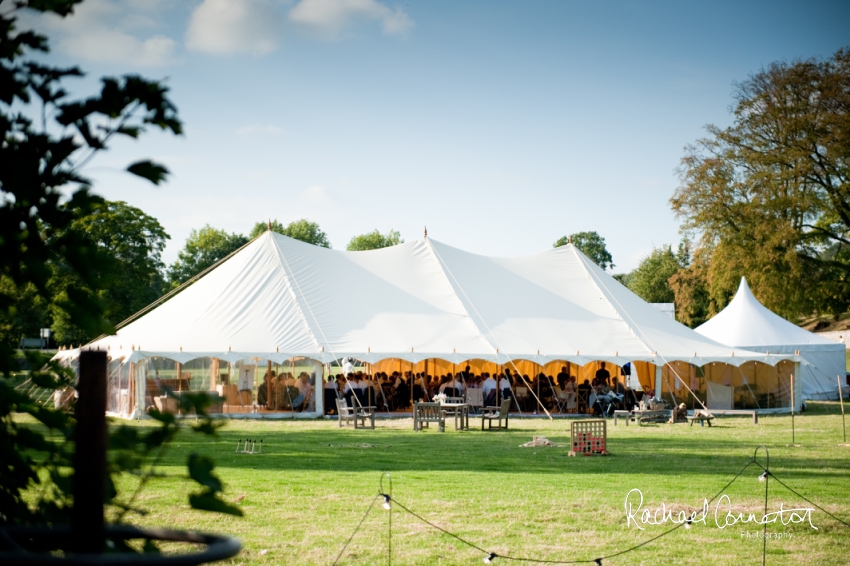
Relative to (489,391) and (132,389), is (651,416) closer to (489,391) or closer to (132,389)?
(489,391)

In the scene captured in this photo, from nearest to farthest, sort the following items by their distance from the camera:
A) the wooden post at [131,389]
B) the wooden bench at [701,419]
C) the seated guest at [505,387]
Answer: the wooden bench at [701,419]
the wooden post at [131,389]
the seated guest at [505,387]

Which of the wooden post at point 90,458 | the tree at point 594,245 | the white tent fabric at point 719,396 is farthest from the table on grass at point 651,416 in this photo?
the tree at point 594,245

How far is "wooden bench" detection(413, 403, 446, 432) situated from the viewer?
1881cm

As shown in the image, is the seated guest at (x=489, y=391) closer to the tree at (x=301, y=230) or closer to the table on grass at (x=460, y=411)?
the table on grass at (x=460, y=411)

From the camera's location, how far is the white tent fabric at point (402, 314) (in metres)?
22.6

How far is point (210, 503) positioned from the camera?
6.44 ft

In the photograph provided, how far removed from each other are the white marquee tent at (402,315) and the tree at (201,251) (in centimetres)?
4339

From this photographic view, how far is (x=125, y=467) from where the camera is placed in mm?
2176

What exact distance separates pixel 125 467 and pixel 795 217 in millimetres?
41249

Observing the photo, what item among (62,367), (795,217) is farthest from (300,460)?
(795,217)

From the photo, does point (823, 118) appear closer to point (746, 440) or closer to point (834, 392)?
point (834, 392)

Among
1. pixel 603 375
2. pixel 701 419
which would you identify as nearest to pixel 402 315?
pixel 603 375

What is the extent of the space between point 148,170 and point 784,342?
31158 millimetres

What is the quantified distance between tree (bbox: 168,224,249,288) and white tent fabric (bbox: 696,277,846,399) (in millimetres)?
46122
